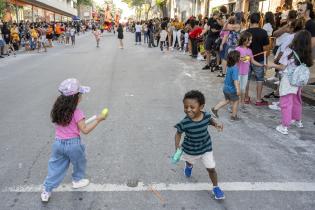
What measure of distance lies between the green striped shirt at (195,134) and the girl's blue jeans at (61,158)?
1.03 metres

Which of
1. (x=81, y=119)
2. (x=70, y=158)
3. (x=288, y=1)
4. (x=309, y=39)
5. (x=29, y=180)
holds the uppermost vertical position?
(x=288, y=1)

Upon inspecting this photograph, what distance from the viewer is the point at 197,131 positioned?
3477mm

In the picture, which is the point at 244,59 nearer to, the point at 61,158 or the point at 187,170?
the point at 187,170

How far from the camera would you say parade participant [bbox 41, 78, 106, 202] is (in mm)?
3322

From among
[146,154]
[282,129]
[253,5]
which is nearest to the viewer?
[146,154]

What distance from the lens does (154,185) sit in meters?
3.87

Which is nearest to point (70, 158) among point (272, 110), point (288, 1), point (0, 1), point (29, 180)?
point (29, 180)

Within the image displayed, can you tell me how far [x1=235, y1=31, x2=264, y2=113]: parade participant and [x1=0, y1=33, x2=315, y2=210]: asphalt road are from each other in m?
0.57

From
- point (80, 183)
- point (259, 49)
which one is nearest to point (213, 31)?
point (259, 49)

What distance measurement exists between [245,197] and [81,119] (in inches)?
74.3

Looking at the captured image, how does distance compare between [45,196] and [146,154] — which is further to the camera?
[146,154]

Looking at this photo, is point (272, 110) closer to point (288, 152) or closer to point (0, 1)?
point (288, 152)

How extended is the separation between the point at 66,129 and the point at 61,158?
0.33 meters

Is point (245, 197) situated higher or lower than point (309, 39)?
lower
